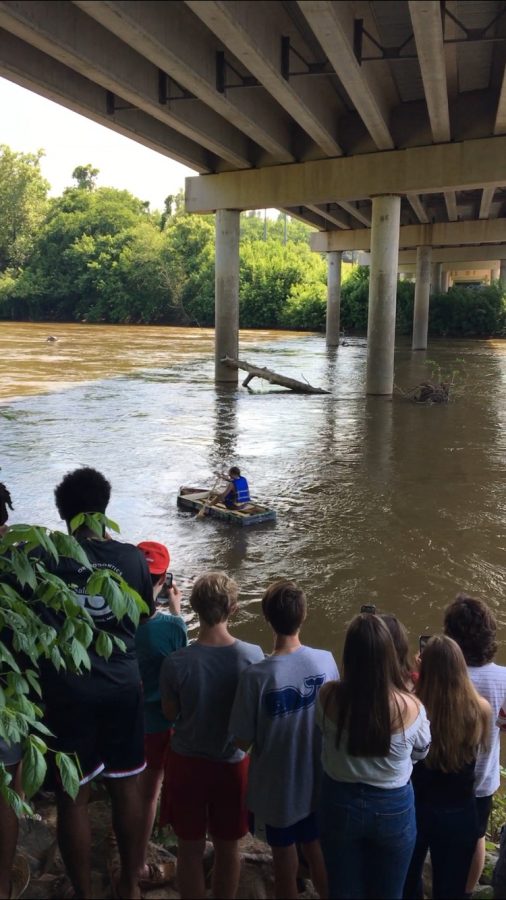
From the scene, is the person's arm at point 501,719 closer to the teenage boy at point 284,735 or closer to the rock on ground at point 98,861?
the teenage boy at point 284,735

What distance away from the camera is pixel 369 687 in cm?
284

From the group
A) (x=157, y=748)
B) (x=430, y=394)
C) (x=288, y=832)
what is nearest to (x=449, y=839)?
(x=288, y=832)

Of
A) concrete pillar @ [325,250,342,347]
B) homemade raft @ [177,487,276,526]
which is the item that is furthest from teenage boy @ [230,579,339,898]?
concrete pillar @ [325,250,342,347]

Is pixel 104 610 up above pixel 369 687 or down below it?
above

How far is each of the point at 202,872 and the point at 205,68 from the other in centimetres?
1354

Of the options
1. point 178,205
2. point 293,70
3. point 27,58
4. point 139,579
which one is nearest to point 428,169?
point 293,70

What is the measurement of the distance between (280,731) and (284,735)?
22 mm

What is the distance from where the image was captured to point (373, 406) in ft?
63.6

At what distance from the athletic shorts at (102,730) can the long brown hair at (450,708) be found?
3.84 feet

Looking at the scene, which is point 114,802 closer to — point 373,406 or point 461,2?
point 461,2

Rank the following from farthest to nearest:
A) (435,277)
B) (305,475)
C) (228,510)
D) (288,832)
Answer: (435,277) → (305,475) → (228,510) → (288,832)

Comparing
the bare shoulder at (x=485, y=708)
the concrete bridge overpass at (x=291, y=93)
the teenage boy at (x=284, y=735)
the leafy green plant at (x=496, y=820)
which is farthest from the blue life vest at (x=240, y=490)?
the bare shoulder at (x=485, y=708)

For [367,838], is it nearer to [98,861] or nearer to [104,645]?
[104,645]

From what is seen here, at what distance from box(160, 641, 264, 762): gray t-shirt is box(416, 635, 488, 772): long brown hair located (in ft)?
2.20
